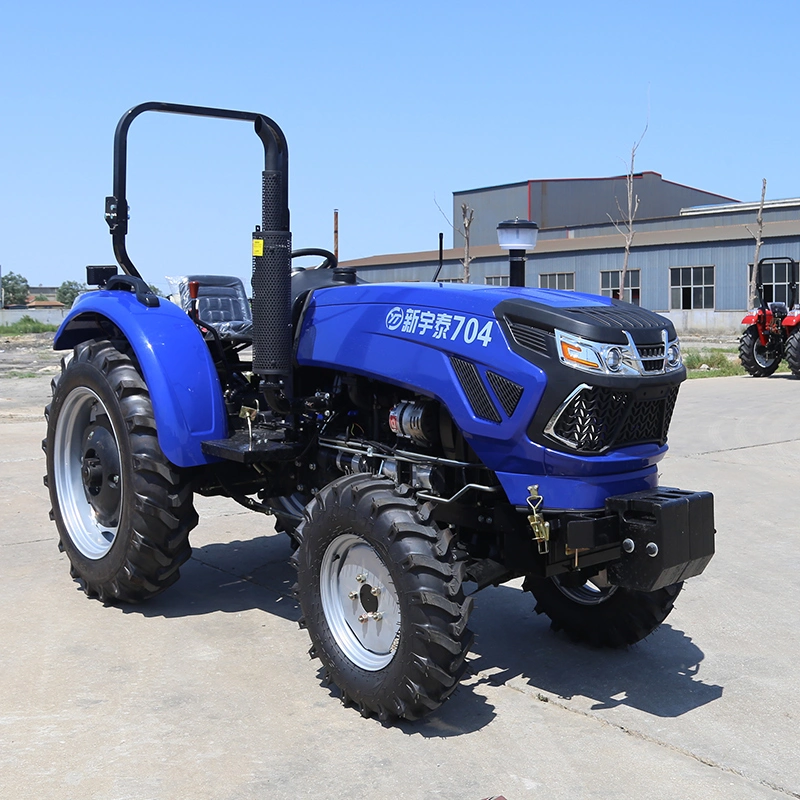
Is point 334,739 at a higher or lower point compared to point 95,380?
lower

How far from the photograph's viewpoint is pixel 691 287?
37.2 meters

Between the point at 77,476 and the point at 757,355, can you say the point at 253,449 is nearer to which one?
the point at 77,476

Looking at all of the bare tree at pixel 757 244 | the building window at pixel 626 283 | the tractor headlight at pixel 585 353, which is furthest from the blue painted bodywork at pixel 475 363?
the building window at pixel 626 283

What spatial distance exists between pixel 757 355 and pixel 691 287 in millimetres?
19112

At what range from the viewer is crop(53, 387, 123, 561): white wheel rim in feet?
16.8

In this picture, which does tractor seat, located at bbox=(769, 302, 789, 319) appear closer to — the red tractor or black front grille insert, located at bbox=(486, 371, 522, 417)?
the red tractor

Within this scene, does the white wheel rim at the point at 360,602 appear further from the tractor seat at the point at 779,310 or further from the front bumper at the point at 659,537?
the tractor seat at the point at 779,310

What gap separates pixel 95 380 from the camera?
486 centimetres

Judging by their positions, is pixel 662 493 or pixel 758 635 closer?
pixel 662 493

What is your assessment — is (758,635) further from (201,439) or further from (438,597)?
(201,439)

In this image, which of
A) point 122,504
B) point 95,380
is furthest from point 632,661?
point 95,380

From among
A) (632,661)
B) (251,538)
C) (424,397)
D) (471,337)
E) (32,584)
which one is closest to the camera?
(471,337)

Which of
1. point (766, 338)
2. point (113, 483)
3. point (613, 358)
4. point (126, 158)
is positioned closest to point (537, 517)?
point (613, 358)

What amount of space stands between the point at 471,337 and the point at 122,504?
1987 millimetres
